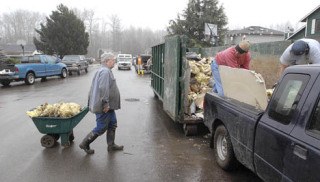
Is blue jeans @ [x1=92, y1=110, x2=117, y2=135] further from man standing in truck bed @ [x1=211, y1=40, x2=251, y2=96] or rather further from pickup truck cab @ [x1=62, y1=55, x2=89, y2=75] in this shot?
pickup truck cab @ [x1=62, y1=55, x2=89, y2=75]

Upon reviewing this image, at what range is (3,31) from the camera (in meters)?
98.1

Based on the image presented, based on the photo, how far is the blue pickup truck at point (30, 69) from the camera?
19.1 meters

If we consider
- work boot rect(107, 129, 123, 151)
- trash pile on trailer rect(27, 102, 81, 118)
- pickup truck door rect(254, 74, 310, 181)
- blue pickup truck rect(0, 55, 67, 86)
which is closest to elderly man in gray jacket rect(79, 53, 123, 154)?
work boot rect(107, 129, 123, 151)

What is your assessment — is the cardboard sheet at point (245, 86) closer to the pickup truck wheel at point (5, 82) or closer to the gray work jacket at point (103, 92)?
the gray work jacket at point (103, 92)

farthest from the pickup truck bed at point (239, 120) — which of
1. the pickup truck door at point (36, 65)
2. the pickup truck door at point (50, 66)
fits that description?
the pickup truck door at point (50, 66)

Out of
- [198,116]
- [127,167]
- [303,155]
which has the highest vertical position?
[303,155]

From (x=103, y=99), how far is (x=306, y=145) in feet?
12.2

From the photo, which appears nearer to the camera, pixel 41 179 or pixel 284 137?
pixel 284 137

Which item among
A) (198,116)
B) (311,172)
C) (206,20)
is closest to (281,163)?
(311,172)

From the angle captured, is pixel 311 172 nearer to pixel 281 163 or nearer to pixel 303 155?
pixel 303 155

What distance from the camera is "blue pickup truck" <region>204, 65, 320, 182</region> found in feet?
9.50

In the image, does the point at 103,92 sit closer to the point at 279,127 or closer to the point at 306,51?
the point at 279,127

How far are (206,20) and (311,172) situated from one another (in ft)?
110

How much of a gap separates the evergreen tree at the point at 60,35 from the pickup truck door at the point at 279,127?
41080 mm
